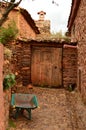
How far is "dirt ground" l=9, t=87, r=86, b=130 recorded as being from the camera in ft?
25.7

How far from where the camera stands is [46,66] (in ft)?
45.5

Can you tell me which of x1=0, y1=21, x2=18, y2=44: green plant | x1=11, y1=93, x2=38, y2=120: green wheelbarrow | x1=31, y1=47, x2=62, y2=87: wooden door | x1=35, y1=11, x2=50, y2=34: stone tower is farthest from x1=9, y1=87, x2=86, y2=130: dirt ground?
x1=35, y1=11, x2=50, y2=34: stone tower

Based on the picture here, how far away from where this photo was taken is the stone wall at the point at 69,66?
13.4 meters

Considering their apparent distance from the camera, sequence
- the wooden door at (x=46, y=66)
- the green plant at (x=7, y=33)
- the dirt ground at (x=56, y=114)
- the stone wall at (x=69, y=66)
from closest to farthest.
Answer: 1. the dirt ground at (x=56, y=114)
2. the green plant at (x=7, y=33)
3. the stone wall at (x=69, y=66)
4. the wooden door at (x=46, y=66)

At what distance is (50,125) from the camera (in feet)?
26.0

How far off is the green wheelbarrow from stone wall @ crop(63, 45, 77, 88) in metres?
4.63

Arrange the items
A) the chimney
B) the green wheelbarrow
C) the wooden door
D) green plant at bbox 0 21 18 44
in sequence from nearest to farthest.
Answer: the green wheelbarrow < green plant at bbox 0 21 18 44 < the wooden door < the chimney

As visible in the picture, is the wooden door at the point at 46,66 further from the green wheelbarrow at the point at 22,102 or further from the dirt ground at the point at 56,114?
the green wheelbarrow at the point at 22,102

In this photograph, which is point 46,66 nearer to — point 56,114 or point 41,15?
point 56,114

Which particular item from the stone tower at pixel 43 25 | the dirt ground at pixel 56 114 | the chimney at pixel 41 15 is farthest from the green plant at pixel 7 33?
the chimney at pixel 41 15

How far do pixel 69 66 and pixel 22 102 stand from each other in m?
5.02

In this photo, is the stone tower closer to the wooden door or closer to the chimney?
the chimney

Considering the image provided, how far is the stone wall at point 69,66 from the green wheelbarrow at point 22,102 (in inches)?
182

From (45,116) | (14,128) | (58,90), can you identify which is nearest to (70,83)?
(58,90)
